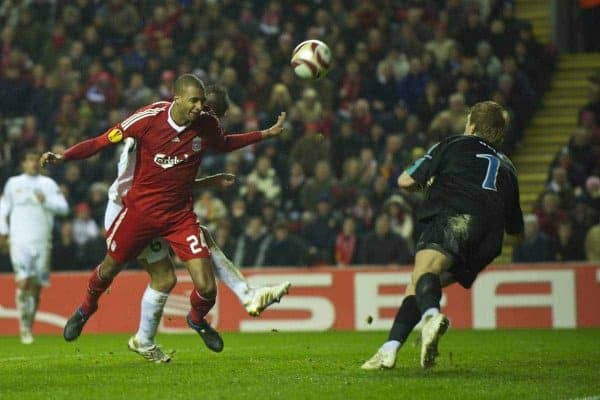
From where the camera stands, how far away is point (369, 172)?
19719 mm

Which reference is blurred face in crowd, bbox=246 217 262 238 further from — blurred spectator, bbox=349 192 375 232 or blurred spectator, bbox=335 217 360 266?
blurred spectator, bbox=349 192 375 232

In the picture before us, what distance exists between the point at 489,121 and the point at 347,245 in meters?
9.40

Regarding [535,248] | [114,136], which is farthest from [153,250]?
[535,248]

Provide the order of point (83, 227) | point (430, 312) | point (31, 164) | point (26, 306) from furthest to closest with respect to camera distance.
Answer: point (83, 227)
point (26, 306)
point (31, 164)
point (430, 312)

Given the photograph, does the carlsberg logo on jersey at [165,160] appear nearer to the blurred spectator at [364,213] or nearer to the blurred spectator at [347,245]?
the blurred spectator at [347,245]

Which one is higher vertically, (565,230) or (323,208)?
(323,208)

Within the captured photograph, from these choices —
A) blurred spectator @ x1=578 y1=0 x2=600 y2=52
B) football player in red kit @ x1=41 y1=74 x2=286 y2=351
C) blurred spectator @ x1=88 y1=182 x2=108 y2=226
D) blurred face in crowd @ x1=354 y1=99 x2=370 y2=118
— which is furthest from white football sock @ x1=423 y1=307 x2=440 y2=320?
blurred spectator @ x1=578 y1=0 x2=600 y2=52

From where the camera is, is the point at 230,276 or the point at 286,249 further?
the point at 286,249

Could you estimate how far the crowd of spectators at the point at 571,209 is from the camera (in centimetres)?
1803

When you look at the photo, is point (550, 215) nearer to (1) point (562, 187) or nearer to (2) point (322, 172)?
(1) point (562, 187)

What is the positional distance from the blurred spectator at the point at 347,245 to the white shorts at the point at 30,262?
466 centimetres

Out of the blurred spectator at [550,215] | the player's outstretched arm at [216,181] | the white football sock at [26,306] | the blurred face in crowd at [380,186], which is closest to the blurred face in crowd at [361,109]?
the blurred face in crowd at [380,186]

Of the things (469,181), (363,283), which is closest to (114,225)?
(469,181)

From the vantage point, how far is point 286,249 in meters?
18.7
